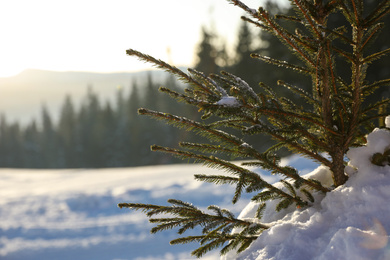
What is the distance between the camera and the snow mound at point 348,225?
1.74 metres

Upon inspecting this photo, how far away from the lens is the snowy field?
6.18 feet

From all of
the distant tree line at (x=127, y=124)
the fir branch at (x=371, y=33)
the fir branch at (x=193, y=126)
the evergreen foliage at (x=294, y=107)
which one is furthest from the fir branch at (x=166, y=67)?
the distant tree line at (x=127, y=124)

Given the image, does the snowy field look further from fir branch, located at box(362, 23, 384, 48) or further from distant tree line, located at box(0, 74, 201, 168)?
distant tree line, located at box(0, 74, 201, 168)

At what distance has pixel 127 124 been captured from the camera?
49.1 metres

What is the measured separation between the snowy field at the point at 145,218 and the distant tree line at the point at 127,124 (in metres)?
10.7

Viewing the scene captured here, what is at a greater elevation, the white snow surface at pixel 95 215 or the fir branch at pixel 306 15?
the fir branch at pixel 306 15

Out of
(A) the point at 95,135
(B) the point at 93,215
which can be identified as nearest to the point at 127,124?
(A) the point at 95,135

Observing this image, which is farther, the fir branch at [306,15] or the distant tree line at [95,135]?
the distant tree line at [95,135]

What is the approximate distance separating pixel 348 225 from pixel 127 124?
48216 millimetres

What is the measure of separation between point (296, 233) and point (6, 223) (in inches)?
282

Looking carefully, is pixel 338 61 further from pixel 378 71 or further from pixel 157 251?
pixel 157 251

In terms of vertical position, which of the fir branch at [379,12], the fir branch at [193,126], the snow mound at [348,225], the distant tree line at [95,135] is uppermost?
the fir branch at [379,12]

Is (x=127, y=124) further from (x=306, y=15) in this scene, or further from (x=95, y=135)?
(x=306, y=15)

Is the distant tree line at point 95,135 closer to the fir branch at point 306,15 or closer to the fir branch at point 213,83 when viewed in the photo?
the fir branch at point 213,83
